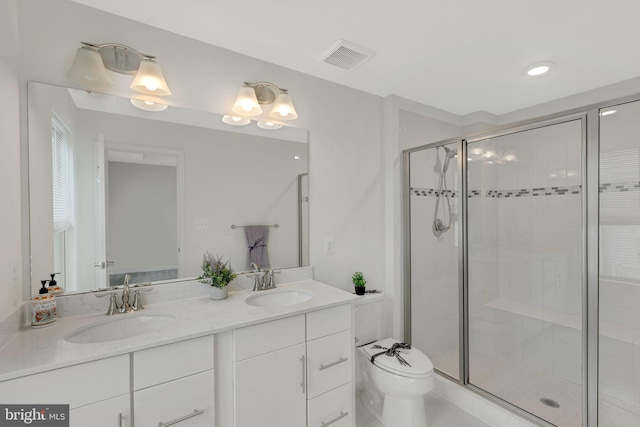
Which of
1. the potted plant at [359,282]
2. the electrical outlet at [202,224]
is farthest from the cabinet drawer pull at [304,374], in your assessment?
the electrical outlet at [202,224]

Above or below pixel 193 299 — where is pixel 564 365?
below

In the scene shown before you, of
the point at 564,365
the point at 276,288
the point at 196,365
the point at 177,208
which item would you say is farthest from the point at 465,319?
the point at 177,208

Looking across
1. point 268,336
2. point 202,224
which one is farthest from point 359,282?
point 202,224

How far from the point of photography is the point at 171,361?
46.8 inches

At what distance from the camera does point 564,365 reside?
2.20 m

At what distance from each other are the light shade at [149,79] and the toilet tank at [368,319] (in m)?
1.90

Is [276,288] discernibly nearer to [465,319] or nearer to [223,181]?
[223,181]

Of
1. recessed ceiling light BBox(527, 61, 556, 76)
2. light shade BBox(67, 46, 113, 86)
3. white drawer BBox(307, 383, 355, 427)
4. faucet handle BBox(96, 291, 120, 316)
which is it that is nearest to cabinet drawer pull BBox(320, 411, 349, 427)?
white drawer BBox(307, 383, 355, 427)

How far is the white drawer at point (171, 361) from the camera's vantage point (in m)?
1.13

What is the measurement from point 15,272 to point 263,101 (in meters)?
1.56

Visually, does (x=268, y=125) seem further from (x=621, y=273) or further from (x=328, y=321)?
(x=621, y=273)

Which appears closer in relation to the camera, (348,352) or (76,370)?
(76,370)

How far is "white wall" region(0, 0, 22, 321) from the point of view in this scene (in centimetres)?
117

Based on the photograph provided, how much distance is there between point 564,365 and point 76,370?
3.00 metres
